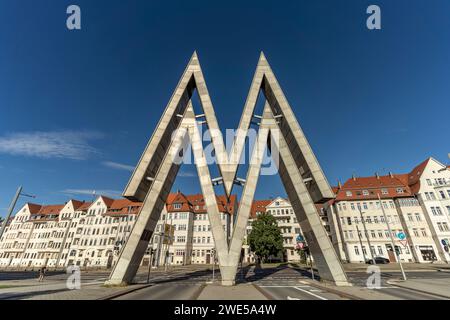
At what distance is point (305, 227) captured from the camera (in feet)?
61.7

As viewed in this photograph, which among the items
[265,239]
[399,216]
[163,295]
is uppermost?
[399,216]

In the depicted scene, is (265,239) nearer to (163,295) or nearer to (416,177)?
(163,295)

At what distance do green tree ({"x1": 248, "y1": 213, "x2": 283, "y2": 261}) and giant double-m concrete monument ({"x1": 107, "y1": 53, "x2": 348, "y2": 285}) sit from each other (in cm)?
3014

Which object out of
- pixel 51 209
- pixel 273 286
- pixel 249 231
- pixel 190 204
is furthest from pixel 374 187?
pixel 51 209

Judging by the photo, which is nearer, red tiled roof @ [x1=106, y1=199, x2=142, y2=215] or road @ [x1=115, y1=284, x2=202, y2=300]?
road @ [x1=115, y1=284, x2=202, y2=300]

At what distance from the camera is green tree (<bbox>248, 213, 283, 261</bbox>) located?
47.2 metres

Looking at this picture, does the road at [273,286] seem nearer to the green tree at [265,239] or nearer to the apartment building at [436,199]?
the green tree at [265,239]

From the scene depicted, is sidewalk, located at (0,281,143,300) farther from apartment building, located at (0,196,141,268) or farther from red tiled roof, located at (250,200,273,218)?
red tiled roof, located at (250,200,273,218)

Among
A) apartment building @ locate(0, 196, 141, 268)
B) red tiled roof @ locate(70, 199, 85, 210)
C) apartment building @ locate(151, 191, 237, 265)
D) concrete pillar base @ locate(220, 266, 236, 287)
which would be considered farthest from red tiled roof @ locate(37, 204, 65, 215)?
concrete pillar base @ locate(220, 266, 236, 287)

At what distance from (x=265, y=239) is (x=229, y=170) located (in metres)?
34.6

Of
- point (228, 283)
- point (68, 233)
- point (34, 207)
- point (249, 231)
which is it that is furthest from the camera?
point (34, 207)

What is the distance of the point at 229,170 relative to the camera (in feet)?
61.3

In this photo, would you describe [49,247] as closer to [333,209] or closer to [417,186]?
[333,209]
